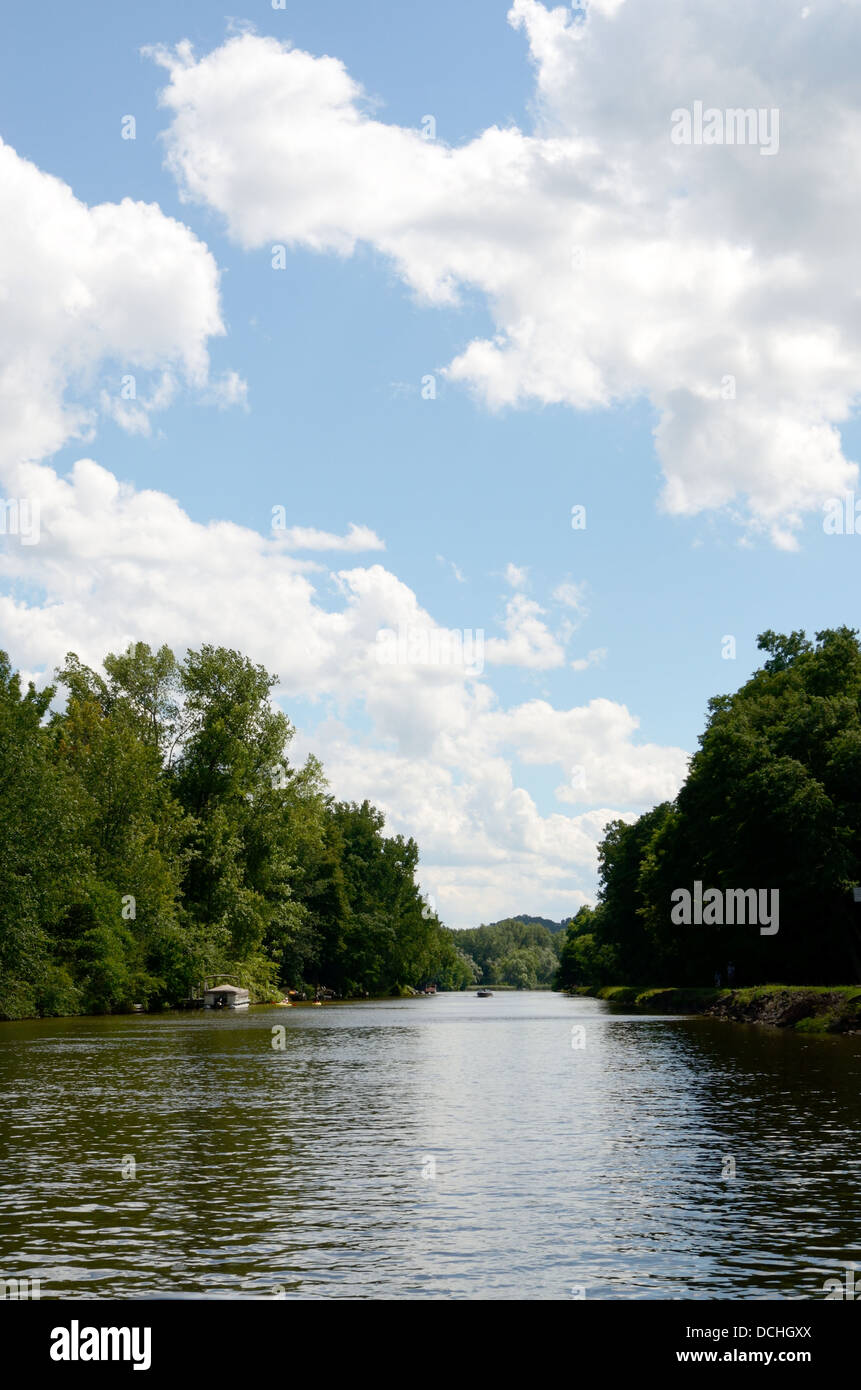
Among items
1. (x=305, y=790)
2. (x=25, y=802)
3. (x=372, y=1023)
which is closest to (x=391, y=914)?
(x=305, y=790)

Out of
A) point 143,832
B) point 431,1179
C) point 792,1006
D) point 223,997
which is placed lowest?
point 223,997

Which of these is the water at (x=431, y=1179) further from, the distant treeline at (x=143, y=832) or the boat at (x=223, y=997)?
the boat at (x=223, y=997)

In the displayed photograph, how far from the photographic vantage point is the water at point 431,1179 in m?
15.5

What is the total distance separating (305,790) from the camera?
122m

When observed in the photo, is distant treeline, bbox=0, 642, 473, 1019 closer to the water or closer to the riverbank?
Result: the water

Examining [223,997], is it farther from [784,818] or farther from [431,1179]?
[431,1179]

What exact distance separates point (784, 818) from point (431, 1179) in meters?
53.8

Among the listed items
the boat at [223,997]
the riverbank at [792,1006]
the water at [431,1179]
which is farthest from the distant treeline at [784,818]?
the boat at [223,997]

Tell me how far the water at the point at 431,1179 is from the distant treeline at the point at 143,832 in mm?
30053

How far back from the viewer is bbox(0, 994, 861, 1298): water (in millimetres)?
15477

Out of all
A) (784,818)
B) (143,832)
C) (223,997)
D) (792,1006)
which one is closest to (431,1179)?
(792,1006)

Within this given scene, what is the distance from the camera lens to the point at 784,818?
72.5 metres
